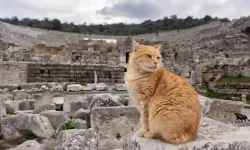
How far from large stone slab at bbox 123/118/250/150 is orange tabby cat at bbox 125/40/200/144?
7cm

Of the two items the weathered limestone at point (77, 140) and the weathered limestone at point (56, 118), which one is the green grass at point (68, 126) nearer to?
the weathered limestone at point (56, 118)

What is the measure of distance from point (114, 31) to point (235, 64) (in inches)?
2421

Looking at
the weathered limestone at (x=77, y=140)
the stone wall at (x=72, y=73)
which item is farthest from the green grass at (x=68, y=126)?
the stone wall at (x=72, y=73)

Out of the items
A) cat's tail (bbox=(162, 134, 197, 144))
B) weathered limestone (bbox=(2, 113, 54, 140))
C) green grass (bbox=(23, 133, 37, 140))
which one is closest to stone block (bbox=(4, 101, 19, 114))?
weathered limestone (bbox=(2, 113, 54, 140))

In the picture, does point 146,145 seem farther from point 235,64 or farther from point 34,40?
point 34,40

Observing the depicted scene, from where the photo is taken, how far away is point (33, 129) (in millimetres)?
4941

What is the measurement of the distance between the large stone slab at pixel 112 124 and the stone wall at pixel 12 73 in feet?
27.5

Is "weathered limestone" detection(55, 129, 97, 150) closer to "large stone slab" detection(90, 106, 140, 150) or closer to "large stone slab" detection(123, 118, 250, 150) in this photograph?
"large stone slab" detection(123, 118, 250, 150)

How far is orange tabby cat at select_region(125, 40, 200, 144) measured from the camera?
94.9 inches

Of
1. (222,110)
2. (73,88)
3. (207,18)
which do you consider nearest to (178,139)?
(222,110)

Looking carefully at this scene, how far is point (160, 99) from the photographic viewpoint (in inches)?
102

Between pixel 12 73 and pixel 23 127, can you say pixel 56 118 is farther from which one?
pixel 12 73

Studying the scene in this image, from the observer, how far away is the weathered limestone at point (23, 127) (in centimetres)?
492

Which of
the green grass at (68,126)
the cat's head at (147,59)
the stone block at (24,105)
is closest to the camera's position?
the cat's head at (147,59)
